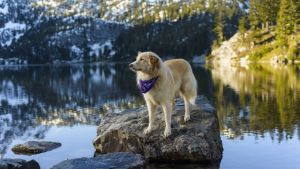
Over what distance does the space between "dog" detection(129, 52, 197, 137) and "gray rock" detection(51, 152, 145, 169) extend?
2.53m

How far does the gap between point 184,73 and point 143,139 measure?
10.9 ft

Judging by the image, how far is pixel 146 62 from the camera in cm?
1476

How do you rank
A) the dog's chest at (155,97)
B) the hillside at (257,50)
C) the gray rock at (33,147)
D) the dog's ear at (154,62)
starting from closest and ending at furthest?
1. the dog's ear at (154,62)
2. the dog's chest at (155,97)
3. the gray rock at (33,147)
4. the hillside at (257,50)

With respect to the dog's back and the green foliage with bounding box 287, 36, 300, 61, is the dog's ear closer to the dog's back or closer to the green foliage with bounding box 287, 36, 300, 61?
the dog's back

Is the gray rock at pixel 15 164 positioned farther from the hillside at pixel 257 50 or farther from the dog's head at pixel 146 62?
the hillside at pixel 257 50

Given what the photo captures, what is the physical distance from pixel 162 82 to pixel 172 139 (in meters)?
3.15

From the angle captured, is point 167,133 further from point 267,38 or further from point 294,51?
point 267,38

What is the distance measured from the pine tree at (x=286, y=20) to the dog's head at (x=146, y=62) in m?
111

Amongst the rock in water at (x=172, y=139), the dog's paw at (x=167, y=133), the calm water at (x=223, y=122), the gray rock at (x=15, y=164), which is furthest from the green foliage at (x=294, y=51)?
the gray rock at (x=15, y=164)

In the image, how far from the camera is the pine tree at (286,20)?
4751 inches

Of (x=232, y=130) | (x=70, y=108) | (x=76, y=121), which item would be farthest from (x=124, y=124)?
(x=70, y=108)

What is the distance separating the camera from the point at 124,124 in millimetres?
19250

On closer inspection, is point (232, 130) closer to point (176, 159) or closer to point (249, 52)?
point (176, 159)

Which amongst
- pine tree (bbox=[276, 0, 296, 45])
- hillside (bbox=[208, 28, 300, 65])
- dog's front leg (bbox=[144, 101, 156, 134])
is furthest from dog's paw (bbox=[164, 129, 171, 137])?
pine tree (bbox=[276, 0, 296, 45])
